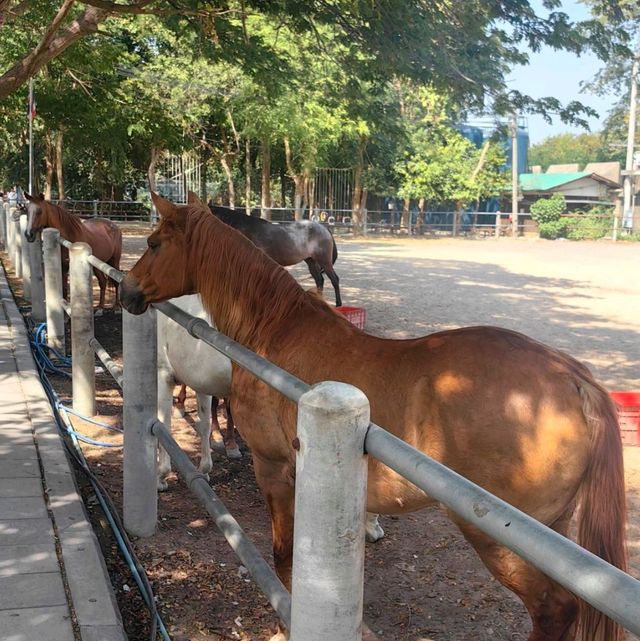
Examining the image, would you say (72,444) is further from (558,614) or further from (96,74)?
(96,74)

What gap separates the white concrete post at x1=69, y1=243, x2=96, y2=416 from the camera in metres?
5.31

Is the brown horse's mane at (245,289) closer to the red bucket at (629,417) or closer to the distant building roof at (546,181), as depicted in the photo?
the red bucket at (629,417)

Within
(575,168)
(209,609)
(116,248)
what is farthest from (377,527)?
(575,168)

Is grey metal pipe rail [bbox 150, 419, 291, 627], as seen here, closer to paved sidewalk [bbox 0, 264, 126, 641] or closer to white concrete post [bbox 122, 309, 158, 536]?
white concrete post [bbox 122, 309, 158, 536]

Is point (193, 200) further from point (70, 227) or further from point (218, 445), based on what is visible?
point (70, 227)

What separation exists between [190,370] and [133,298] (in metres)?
0.98

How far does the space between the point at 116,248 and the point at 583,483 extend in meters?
9.95

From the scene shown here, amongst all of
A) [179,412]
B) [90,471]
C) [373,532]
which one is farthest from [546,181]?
[90,471]

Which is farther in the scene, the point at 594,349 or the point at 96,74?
the point at 96,74

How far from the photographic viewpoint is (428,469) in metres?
1.21

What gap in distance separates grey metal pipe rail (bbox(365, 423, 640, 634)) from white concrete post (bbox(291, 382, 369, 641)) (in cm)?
10

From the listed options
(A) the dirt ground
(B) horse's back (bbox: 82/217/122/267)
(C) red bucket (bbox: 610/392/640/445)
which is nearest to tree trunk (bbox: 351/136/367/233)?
(B) horse's back (bbox: 82/217/122/267)

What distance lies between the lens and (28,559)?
10.1 feet

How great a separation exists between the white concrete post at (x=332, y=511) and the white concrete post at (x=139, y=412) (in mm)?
2325
